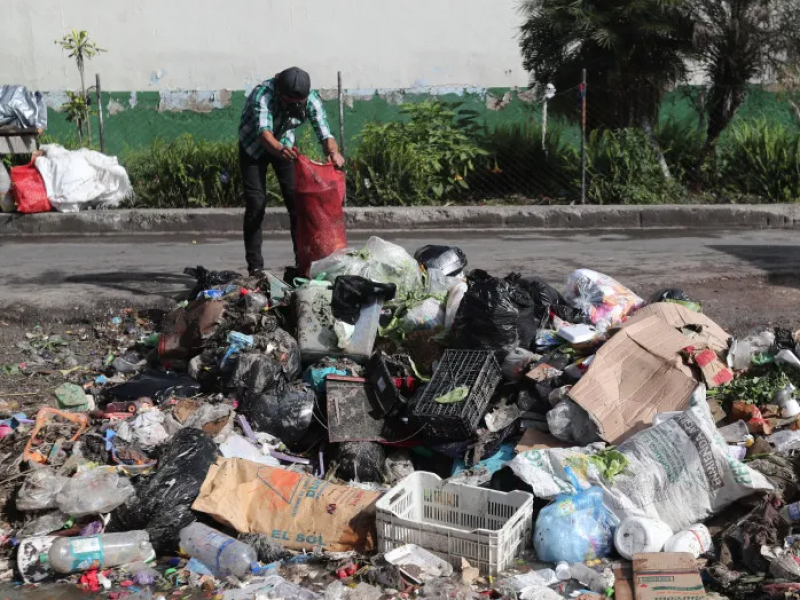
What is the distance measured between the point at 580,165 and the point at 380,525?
828cm

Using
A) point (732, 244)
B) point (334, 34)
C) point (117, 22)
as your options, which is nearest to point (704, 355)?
point (732, 244)

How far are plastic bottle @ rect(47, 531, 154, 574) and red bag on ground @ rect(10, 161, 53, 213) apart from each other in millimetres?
7994

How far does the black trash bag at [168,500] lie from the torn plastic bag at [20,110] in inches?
343

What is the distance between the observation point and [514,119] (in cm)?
1241

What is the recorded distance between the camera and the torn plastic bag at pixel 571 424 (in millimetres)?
4395

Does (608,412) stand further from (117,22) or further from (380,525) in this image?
(117,22)

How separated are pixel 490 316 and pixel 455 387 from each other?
61 centimetres

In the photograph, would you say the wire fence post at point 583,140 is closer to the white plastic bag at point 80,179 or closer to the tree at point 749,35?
the tree at point 749,35

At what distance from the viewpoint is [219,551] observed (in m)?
3.78

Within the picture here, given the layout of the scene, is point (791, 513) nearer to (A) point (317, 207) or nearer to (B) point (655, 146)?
(A) point (317, 207)

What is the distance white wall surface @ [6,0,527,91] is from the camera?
16.3 m

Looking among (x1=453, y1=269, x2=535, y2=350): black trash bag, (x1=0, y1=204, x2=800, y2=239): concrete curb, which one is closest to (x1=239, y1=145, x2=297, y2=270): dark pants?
(x1=453, y1=269, x2=535, y2=350): black trash bag

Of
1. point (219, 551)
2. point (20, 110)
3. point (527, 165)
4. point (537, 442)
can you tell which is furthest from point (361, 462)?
point (20, 110)

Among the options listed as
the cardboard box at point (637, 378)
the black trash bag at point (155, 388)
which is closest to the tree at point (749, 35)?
the cardboard box at point (637, 378)
